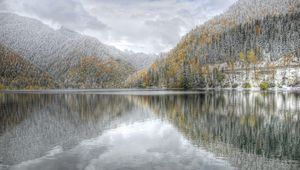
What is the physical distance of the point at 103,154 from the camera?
2734 centimetres

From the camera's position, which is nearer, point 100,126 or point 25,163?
point 25,163

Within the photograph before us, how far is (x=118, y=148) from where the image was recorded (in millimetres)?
30375

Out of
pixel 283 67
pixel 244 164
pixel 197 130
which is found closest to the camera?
pixel 244 164

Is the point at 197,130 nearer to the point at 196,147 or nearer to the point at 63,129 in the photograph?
the point at 196,147

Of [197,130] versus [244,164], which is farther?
[197,130]

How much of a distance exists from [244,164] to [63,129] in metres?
29.2

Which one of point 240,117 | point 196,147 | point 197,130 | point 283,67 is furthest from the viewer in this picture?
point 283,67

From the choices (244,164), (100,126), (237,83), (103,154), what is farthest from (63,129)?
(237,83)

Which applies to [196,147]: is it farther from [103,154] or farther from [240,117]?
[240,117]

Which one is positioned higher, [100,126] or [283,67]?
[283,67]

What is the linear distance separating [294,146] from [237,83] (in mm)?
176165

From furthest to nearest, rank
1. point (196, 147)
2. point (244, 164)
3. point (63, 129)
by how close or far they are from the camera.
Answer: point (63, 129) → point (196, 147) → point (244, 164)

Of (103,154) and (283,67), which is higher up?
(283,67)

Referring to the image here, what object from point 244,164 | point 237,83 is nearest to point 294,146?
point 244,164
